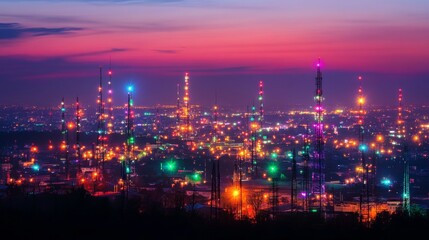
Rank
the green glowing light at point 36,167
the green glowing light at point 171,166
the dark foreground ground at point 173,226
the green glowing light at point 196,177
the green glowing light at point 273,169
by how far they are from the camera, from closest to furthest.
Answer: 1. the dark foreground ground at point 173,226
2. the green glowing light at point 196,177
3. the green glowing light at point 36,167
4. the green glowing light at point 273,169
5. the green glowing light at point 171,166

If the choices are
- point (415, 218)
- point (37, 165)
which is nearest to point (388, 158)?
point (37, 165)

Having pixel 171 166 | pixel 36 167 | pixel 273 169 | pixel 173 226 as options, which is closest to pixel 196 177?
pixel 171 166

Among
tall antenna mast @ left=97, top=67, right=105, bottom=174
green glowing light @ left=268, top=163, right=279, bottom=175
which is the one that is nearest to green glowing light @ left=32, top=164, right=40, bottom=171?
tall antenna mast @ left=97, top=67, right=105, bottom=174

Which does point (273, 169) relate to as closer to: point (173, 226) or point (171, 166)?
point (171, 166)

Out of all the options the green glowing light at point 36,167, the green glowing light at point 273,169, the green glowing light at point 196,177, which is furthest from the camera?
the green glowing light at point 273,169

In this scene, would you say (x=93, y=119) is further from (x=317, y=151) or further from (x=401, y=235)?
(x=401, y=235)

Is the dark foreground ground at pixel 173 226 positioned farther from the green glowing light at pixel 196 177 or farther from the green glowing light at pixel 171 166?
the green glowing light at pixel 171 166

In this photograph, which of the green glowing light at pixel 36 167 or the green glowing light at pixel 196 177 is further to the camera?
the green glowing light at pixel 36 167

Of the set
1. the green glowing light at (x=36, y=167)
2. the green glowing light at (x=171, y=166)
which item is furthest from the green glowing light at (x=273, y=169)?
the green glowing light at (x=36, y=167)
